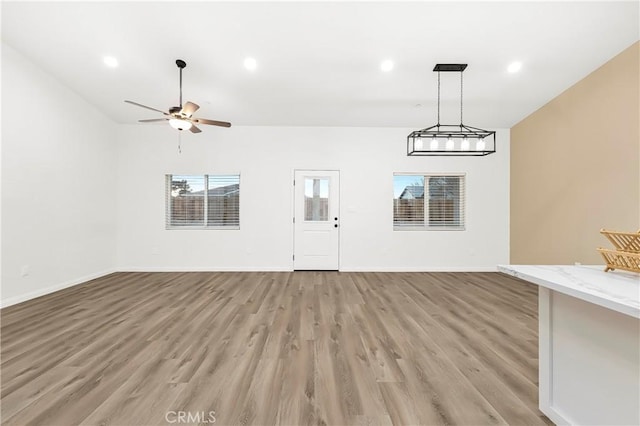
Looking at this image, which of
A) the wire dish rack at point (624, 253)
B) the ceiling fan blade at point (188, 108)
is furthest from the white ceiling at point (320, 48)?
the wire dish rack at point (624, 253)

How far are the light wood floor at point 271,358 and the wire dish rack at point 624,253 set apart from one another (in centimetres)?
101

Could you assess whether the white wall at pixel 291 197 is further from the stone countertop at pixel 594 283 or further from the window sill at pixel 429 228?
the stone countertop at pixel 594 283

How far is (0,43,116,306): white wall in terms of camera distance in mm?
3275

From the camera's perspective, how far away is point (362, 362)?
200 cm

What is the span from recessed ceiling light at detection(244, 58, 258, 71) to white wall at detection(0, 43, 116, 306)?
10.0ft

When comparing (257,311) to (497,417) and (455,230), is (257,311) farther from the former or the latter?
(455,230)

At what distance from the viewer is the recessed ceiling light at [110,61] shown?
3.40m

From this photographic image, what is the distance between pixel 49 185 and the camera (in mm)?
3779

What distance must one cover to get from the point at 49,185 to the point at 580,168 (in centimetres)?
820

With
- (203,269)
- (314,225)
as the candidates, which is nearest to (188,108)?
(314,225)

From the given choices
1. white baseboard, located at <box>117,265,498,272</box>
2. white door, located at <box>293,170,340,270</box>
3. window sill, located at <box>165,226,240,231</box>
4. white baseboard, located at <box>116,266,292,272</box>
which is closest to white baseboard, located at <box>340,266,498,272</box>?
white baseboard, located at <box>117,265,498,272</box>

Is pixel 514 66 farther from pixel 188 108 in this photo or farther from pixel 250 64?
pixel 188 108

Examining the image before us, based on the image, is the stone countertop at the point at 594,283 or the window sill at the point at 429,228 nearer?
the stone countertop at the point at 594,283

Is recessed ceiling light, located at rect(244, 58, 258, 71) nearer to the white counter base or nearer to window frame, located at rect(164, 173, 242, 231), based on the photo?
window frame, located at rect(164, 173, 242, 231)
